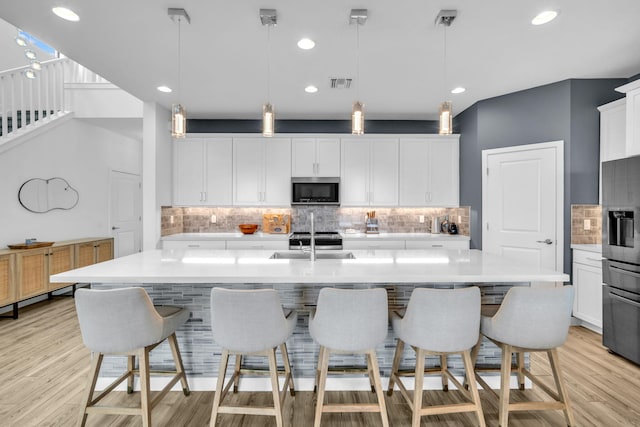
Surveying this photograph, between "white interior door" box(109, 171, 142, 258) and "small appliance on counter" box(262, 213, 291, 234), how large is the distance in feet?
9.63

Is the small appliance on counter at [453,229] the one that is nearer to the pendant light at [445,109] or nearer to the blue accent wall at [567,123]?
the blue accent wall at [567,123]

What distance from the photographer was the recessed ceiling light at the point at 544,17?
8.22 feet

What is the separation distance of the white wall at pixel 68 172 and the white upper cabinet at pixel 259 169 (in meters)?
2.61

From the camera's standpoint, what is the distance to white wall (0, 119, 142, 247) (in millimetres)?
4531

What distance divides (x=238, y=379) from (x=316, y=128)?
3.85m

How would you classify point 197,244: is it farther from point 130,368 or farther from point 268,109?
point 268,109

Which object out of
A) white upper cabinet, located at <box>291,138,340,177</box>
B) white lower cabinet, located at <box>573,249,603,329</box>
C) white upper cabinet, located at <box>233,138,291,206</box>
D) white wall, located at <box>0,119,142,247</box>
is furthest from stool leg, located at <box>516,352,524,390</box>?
white wall, located at <box>0,119,142,247</box>

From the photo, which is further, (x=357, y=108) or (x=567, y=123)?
(x=567, y=123)

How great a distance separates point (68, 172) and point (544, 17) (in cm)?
625

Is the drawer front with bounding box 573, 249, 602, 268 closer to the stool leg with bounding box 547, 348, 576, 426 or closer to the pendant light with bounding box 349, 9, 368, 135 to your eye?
the stool leg with bounding box 547, 348, 576, 426

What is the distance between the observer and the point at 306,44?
2.96m

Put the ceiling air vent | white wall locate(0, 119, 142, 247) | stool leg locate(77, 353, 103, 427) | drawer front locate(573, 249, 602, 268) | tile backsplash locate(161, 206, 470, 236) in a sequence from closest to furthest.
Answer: stool leg locate(77, 353, 103, 427) < drawer front locate(573, 249, 602, 268) < the ceiling air vent < white wall locate(0, 119, 142, 247) < tile backsplash locate(161, 206, 470, 236)

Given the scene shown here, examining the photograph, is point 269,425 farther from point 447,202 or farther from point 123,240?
point 123,240

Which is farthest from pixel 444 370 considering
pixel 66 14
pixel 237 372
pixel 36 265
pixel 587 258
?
pixel 36 265
